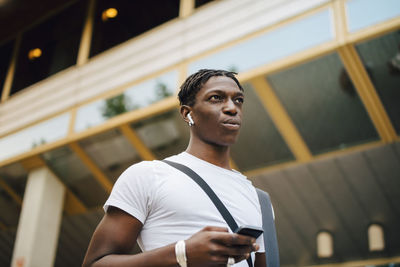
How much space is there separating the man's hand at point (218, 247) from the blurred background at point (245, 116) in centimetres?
506

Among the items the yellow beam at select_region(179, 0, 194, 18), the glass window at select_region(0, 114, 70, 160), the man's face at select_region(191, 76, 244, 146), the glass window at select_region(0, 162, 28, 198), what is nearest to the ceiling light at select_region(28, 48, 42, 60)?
the glass window at select_region(0, 114, 70, 160)

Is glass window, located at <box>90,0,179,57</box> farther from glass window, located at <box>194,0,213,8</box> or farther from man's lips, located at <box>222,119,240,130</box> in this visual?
man's lips, located at <box>222,119,240,130</box>

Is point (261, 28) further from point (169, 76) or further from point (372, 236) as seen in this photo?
point (372, 236)

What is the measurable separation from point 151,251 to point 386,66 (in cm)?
539

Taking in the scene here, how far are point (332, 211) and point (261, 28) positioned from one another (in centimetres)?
317

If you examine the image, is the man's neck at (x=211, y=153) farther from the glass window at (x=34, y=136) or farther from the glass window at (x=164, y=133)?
the glass window at (x=34, y=136)

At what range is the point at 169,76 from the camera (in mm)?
7629

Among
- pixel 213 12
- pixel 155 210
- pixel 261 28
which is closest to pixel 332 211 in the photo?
pixel 261 28

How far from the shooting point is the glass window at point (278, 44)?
6.28 m

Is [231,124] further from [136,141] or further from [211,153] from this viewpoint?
[136,141]

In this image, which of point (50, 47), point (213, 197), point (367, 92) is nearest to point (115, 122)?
point (367, 92)

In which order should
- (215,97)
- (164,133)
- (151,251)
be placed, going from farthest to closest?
(164,133), (215,97), (151,251)

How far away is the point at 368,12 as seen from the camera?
5.98 m

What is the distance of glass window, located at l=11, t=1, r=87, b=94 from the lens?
1027 cm
